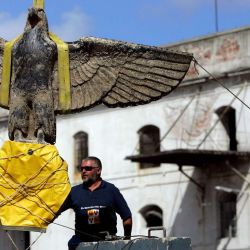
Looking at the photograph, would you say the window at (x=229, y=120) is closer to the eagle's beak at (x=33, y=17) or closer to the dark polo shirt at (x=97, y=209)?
the eagle's beak at (x=33, y=17)

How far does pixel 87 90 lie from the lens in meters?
13.9

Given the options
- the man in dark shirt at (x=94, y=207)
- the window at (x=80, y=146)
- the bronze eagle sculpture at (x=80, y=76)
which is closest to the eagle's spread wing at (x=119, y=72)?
the bronze eagle sculpture at (x=80, y=76)

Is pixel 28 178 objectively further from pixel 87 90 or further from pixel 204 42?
pixel 204 42

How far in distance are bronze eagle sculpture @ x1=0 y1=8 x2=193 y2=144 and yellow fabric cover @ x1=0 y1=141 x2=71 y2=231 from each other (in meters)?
0.49

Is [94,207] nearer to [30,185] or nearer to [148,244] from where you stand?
[30,185]

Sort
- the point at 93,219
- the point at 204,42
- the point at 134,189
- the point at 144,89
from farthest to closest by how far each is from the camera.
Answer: the point at 134,189 < the point at 204,42 < the point at 144,89 < the point at 93,219

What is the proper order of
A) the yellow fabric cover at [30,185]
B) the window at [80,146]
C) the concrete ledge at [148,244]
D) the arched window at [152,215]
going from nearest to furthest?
the concrete ledge at [148,244]
the yellow fabric cover at [30,185]
the arched window at [152,215]
the window at [80,146]

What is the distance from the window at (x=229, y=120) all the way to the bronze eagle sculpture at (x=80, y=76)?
26300 millimetres

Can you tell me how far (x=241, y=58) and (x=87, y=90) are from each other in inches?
1030

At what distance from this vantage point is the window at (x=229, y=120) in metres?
40.0

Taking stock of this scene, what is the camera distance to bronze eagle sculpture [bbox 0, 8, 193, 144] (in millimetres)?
13602

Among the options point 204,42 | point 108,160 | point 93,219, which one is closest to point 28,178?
point 93,219

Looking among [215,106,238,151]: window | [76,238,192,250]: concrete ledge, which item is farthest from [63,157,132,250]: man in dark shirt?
[215,106,238,151]: window

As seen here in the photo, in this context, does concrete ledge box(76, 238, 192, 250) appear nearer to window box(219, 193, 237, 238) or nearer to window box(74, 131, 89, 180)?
window box(219, 193, 237, 238)
